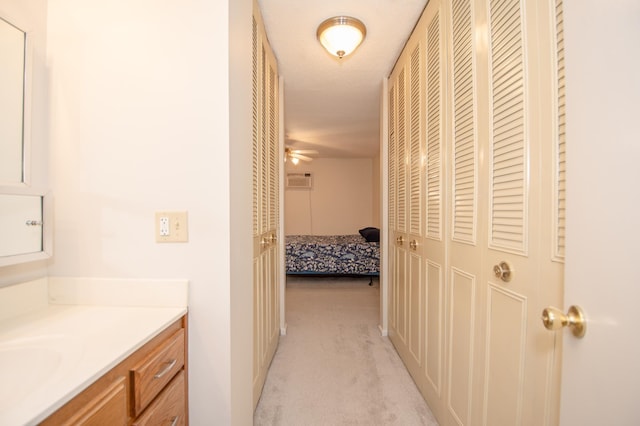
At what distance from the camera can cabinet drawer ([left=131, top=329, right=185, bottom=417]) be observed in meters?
0.74

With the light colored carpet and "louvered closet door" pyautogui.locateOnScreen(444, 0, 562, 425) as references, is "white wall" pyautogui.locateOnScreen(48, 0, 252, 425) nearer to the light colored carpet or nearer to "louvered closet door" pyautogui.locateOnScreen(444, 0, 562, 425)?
the light colored carpet

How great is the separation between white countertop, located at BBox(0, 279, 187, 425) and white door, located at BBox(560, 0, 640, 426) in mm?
1061

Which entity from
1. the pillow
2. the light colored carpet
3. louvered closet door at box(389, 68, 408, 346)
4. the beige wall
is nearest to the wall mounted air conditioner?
the beige wall

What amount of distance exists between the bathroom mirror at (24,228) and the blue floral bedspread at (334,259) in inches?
140

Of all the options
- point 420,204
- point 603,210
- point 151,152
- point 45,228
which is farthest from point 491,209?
point 45,228

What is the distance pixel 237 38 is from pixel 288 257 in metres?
3.68

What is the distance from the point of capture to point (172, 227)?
100 cm

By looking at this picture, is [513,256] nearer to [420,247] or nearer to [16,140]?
[420,247]

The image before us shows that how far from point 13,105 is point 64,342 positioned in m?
0.82

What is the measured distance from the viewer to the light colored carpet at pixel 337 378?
1.55 meters

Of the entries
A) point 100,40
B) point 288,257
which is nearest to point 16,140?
point 100,40

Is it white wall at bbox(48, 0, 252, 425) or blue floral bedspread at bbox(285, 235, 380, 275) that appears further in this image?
blue floral bedspread at bbox(285, 235, 380, 275)

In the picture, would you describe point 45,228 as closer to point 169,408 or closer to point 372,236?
point 169,408

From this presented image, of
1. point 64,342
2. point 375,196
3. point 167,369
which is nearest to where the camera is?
point 64,342
